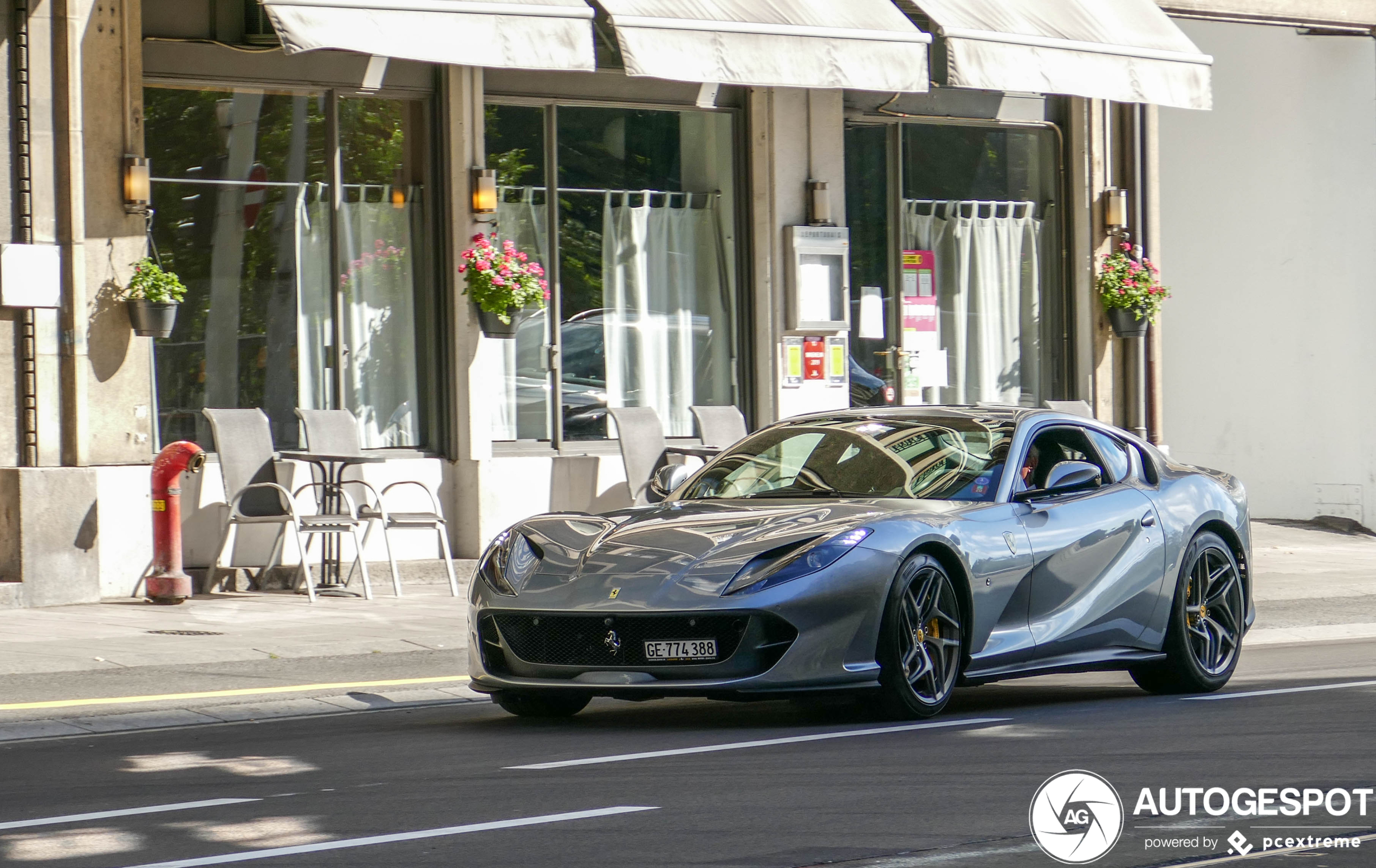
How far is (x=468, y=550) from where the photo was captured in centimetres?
1559

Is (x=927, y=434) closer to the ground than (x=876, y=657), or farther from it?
farther from it

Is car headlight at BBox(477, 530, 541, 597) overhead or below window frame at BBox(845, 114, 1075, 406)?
below

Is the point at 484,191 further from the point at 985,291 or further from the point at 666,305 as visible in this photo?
the point at 985,291

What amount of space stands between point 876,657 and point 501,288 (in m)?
8.29

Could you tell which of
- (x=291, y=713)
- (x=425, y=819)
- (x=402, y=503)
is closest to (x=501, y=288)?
(x=402, y=503)

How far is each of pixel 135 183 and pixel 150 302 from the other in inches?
33.0

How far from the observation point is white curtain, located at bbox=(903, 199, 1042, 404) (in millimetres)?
18859

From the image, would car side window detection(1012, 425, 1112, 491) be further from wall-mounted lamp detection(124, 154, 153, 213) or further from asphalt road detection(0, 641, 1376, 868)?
wall-mounted lamp detection(124, 154, 153, 213)

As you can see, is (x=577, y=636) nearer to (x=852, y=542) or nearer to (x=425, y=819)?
(x=852, y=542)

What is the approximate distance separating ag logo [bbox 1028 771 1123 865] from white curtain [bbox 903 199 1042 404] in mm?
12403

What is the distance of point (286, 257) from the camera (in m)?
15.3

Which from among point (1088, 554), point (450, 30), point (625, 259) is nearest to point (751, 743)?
point (1088, 554)

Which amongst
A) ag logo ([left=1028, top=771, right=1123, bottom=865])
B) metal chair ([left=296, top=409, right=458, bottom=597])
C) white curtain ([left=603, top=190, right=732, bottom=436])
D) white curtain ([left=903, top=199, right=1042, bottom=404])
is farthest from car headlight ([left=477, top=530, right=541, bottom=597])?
white curtain ([left=903, top=199, right=1042, bottom=404])

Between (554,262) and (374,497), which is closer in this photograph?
(374,497)
